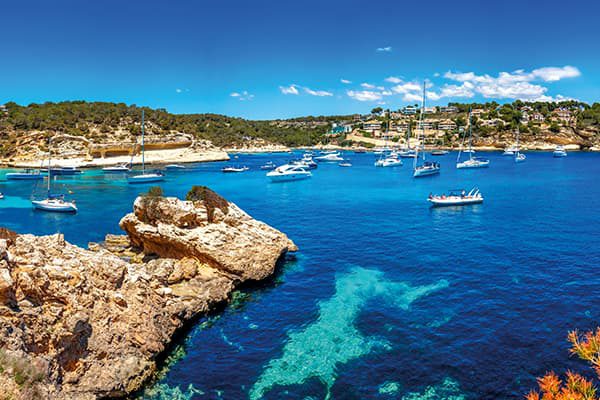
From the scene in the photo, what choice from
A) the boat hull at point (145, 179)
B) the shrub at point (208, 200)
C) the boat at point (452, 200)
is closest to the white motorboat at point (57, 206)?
the boat hull at point (145, 179)

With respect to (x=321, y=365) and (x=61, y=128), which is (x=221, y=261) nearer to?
(x=321, y=365)

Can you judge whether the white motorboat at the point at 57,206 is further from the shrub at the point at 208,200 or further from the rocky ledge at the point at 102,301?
the shrub at the point at 208,200

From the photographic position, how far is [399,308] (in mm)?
24016

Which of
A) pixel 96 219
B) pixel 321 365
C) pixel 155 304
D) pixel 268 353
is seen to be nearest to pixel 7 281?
pixel 155 304

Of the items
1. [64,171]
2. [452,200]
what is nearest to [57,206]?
[452,200]

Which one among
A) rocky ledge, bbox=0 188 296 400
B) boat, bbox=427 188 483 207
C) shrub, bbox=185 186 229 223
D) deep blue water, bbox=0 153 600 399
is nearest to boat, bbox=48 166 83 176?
deep blue water, bbox=0 153 600 399

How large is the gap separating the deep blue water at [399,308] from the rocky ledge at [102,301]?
1.49m

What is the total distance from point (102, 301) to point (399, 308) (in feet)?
51.2

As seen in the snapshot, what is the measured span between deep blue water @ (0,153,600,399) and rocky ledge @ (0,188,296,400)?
1.49 metres

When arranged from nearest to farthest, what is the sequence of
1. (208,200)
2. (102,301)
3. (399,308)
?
(102,301)
(399,308)
(208,200)

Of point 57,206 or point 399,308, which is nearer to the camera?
point 399,308

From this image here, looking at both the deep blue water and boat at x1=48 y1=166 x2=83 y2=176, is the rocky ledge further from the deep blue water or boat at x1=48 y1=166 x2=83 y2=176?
boat at x1=48 y1=166 x2=83 y2=176

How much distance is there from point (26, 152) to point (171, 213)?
108412mm

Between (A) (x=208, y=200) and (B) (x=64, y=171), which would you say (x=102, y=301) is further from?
(B) (x=64, y=171)
